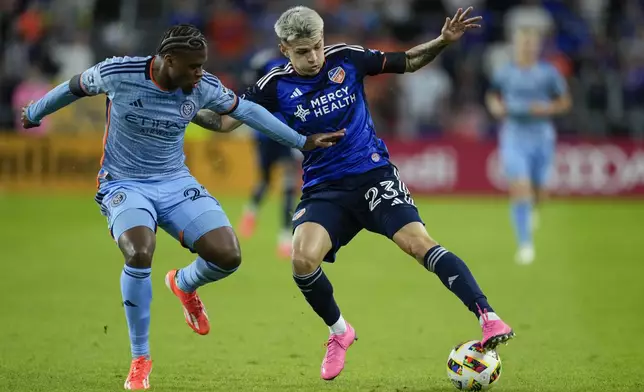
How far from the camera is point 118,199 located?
7.11 meters

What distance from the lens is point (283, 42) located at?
24.2 feet

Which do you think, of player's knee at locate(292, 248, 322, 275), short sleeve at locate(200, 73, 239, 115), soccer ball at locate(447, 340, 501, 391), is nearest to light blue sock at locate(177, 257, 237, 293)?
player's knee at locate(292, 248, 322, 275)

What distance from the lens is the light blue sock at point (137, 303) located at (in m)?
6.83

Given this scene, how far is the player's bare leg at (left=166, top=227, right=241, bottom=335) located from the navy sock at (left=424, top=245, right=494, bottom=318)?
132 centimetres

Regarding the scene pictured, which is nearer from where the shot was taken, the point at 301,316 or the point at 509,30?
the point at 301,316

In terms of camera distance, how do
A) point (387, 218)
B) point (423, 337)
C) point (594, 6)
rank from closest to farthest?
point (387, 218)
point (423, 337)
point (594, 6)

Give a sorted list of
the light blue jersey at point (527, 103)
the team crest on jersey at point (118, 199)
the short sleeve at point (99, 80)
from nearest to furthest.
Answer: the short sleeve at point (99, 80) < the team crest on jersey at point (118, 199) < the light blue jersey at point (527, 103)

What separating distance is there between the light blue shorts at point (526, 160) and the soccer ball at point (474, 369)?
7.30 m

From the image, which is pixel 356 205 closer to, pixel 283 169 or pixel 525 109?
pixel 283 169

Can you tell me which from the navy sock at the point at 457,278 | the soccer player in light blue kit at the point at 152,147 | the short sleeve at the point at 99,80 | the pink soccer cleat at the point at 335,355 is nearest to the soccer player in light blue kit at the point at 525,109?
the pink soccer cleat at the point at 335,355

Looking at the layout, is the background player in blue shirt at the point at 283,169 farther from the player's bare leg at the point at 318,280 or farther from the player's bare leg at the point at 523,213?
the player's bare leg at the point at 318,280

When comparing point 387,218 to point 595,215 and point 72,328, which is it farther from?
point 595,215

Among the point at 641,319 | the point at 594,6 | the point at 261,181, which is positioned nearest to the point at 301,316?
the point at 641,319

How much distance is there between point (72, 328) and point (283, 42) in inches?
143
